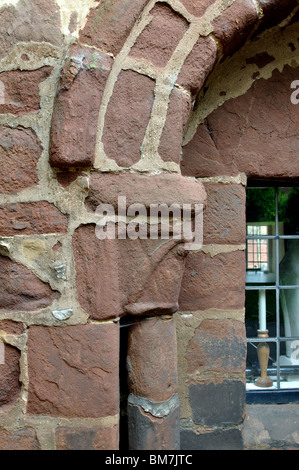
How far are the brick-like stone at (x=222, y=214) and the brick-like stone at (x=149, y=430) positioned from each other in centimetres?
66

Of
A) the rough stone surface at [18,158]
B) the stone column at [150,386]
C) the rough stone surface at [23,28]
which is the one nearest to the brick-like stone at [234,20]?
the rough stone surface at [23,28]

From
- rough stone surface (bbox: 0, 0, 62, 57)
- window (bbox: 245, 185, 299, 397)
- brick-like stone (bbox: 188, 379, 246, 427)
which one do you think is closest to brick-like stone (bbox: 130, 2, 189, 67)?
rough stone surface (bbox: 0, 0, 62, 57)

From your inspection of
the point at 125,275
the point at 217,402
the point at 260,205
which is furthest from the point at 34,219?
the point at 260,205

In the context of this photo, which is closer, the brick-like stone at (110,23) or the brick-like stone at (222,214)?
the brick-like stone at (110,23)

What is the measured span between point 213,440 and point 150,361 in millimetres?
567

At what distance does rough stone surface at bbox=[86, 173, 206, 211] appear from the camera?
42.7 inches

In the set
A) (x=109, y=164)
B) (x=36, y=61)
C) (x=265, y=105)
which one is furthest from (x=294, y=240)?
(x=36, y=61)

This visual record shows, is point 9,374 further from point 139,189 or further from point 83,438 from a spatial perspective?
point 139,189

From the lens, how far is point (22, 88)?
109 cm

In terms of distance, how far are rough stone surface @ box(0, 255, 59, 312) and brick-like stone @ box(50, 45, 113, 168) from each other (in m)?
0.31

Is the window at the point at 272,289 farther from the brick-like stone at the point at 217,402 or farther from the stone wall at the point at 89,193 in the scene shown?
the stone wall at the point at 89,193

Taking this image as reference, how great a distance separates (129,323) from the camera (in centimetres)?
119

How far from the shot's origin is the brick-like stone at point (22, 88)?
3.59 feet

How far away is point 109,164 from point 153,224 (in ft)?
0.68
